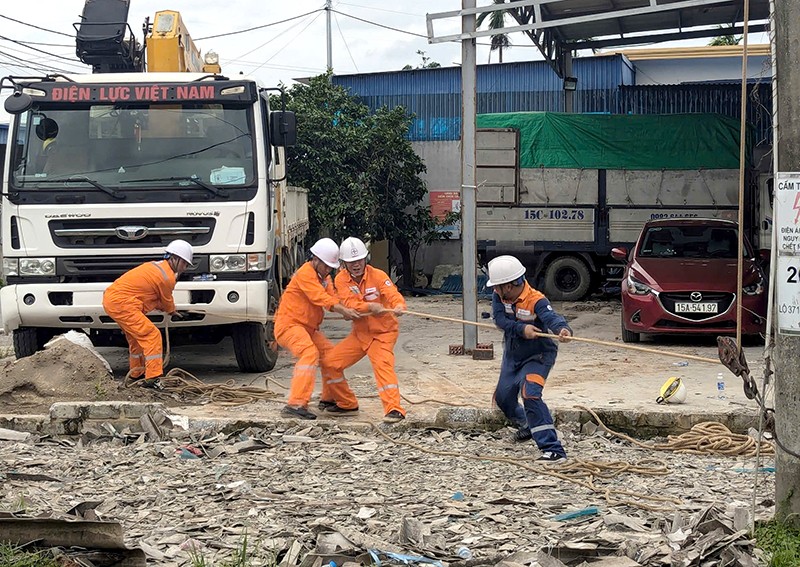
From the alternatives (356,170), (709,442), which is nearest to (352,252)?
(709,442)

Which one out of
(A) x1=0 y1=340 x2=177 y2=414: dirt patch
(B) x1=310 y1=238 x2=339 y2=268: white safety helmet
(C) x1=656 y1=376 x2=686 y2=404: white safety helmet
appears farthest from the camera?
(A) x1=0 y1=340 x2=177 y2=414: dirt patch

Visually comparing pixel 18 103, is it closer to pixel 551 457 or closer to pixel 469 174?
pixel 469 174

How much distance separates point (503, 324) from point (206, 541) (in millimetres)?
3132

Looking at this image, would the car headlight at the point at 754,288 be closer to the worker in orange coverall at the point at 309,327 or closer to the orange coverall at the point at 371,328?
the orange coverall at the point at 371,328

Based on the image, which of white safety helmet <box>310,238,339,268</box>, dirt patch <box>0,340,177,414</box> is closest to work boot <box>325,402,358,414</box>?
white safety helmet <box>310,238,339,268</box>

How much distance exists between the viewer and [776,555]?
203 inches

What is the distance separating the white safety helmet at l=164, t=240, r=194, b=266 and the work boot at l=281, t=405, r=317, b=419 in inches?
→ 77.3

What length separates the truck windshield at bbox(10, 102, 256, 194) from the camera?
10.3m

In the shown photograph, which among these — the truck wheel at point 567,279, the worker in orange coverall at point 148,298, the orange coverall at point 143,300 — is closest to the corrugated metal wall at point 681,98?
the truck wheel at point 567,279

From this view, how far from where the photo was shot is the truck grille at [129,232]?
33.8ft

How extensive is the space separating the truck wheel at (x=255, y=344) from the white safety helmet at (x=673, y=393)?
4172 mm

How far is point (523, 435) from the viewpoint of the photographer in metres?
8.20

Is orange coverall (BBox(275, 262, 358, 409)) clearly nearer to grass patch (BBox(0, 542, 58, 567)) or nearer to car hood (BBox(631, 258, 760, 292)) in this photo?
grass patch (BBox(0, 542, 58, 567))

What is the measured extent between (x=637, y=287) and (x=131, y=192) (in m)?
6.53
